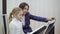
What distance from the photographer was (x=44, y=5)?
374cm

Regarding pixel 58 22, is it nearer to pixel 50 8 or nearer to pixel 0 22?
pixel 50 8

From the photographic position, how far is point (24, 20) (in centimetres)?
238

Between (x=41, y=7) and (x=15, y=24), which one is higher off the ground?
(x=41, y=7)

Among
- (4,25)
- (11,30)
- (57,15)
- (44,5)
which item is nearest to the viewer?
(11,30)

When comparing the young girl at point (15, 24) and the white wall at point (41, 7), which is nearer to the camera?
the young girl at point (15, 24)

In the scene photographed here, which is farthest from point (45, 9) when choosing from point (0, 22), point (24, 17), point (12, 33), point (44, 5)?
point (12, 33)

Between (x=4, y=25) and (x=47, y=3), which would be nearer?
(x=4, y=25)

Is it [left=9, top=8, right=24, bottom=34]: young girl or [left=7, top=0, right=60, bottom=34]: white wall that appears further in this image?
[left=7, top=0, right=60, bottom=34]: white wall

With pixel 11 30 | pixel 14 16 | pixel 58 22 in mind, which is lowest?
pixel 58 22

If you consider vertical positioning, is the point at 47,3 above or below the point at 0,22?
above

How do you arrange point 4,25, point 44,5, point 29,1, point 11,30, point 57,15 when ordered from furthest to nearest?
point 57,15 < point 44,5 < point 29,1 < point 4,25 < point 11,30

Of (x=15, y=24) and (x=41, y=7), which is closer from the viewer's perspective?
(x=15, y=24)

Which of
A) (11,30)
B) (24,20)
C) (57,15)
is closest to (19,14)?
(11,30)

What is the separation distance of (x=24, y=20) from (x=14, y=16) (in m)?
0.42
